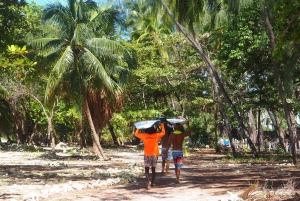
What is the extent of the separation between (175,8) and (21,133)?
79.8ft

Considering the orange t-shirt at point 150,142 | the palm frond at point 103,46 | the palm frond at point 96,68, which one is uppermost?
the palm frond at point 103,46

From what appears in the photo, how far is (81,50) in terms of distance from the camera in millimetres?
19688

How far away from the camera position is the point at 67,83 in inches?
800

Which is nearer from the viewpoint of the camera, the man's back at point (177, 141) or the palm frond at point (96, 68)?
the man's back at point (177, 141)

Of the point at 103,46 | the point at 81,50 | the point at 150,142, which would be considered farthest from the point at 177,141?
the point at 81,50

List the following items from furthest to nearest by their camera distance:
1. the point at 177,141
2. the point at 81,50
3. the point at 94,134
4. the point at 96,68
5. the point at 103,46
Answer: the point at 94,134, the point at 81,50, the point at 103,46, the point at 96,68, the point at 177,141

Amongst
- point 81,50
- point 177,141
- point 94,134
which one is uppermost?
point 81,50

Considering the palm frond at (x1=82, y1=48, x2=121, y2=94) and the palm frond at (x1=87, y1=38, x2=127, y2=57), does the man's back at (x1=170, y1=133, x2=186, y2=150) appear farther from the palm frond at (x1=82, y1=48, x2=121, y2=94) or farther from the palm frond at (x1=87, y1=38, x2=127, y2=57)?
the palm frond at (x1=87, y1=38, x2=127, y2=57)

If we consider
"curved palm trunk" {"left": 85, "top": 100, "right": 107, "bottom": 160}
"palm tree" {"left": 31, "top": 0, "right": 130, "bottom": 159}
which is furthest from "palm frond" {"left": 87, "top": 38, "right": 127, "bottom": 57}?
"curved palm trunk" {"left": 85, "top": 100, "right": 107, "bottom": 160}

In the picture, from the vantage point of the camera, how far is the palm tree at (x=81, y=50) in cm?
1914

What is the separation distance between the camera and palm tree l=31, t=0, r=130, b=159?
19.1 m

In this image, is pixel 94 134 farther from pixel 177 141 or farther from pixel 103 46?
pixel 177 141

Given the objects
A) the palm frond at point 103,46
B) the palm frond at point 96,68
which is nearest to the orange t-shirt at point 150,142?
the palm frond at point 96,68

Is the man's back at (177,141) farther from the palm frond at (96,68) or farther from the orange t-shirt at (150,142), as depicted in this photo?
the palm frond at (96,68)
